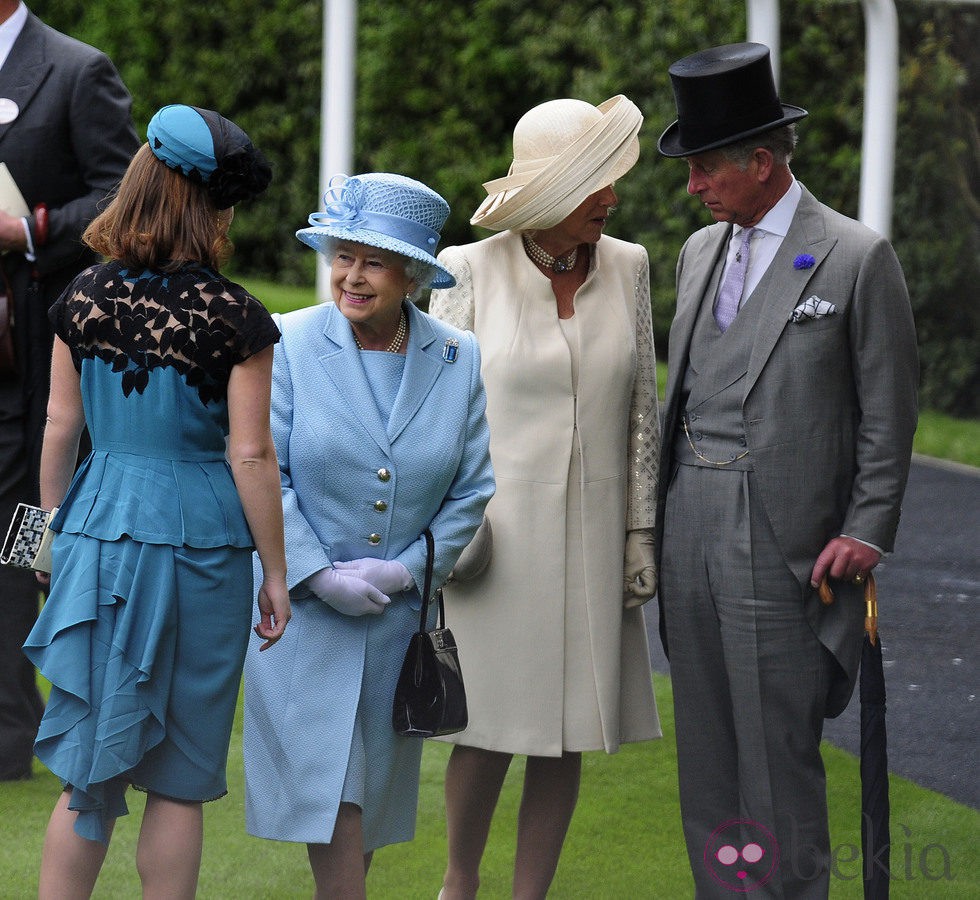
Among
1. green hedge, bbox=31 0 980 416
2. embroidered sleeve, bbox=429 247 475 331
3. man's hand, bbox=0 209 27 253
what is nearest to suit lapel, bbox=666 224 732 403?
embroidered sleeve, bbox=429 247 475 331

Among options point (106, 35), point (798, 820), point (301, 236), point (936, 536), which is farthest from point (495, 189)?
point (106, 35)

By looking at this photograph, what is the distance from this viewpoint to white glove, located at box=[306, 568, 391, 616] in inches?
127

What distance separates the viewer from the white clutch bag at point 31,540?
10.8 feet

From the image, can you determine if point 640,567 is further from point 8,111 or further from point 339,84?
point 339,84

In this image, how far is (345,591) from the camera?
3229 millimetres

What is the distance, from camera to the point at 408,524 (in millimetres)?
3354

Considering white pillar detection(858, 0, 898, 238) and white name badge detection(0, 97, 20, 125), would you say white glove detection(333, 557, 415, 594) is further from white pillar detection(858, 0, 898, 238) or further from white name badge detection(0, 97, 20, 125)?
white pillar detection(858, 0, 898, 238)

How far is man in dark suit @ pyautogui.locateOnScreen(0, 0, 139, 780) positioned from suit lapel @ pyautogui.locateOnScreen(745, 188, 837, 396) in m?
1.95

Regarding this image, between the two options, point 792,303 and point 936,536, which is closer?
A: point 792,303

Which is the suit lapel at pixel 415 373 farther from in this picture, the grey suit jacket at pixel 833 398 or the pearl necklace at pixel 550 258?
the grey suit jacket at pixel 833 398

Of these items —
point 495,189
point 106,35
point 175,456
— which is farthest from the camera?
point 106,35

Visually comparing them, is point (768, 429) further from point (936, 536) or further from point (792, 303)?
point (936, 536)

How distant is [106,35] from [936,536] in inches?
494

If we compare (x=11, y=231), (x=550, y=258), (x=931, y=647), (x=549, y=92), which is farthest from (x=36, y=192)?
(x=549, y=92)
